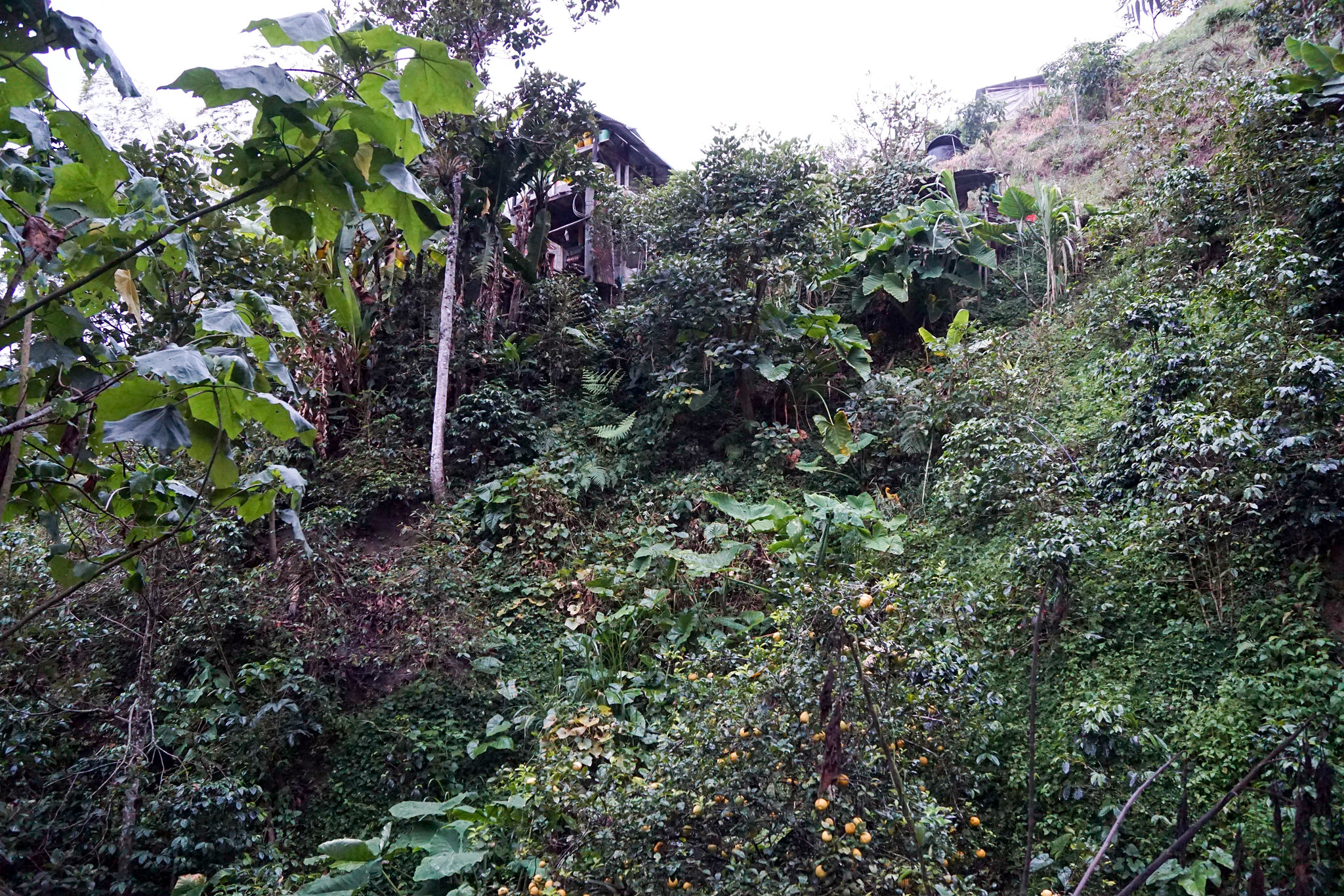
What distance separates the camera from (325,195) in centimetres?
145

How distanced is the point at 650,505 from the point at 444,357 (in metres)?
2.69

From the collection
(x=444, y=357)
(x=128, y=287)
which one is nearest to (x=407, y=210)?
(x=128, y=287)

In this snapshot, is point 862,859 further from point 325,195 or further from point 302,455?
point 302,455

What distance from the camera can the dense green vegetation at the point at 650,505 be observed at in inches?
73.9

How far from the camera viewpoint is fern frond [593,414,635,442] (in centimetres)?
807

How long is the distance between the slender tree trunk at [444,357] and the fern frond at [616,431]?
5.30 ft

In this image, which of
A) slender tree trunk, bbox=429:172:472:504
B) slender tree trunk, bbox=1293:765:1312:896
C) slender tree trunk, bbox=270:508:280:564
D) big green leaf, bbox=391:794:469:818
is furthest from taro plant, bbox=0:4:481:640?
slender tree trunk, bbox=429:172:472:504

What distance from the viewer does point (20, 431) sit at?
1.71 meters

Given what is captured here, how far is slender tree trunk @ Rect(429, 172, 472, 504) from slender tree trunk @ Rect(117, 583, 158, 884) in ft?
9.99

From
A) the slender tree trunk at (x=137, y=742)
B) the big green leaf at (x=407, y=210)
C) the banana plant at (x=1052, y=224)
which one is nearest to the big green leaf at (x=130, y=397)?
the big green leaf at (x=407, y=210)

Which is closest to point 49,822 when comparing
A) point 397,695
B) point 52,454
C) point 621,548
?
point 397,695

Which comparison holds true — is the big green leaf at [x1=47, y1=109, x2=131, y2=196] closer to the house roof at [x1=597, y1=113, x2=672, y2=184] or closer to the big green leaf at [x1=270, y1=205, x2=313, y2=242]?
the big green leaf at [x1=270, y1=205, x2=313, y2=242]

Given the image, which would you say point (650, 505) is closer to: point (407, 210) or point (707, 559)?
point (707, 559)

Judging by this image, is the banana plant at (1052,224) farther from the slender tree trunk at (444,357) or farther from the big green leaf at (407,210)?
the big green leaf at (407,210)
